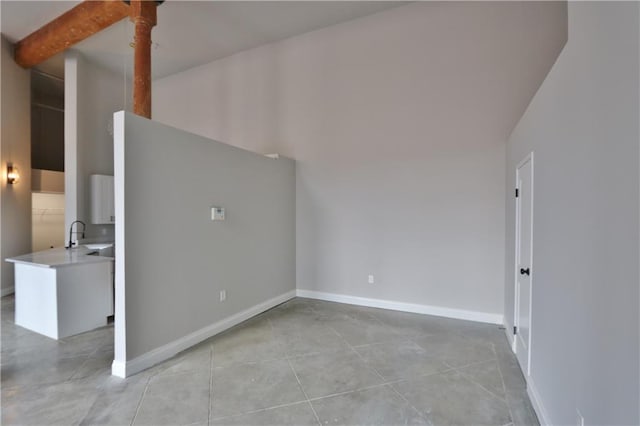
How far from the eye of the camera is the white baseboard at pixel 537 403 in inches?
80.8

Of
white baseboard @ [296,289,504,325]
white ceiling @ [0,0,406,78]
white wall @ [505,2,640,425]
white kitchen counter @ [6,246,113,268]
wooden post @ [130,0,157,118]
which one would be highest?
white ceiling @ [0,0,406,78]

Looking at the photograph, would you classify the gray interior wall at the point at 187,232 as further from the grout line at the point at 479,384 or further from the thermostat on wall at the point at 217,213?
the grout line at the point at 479,384

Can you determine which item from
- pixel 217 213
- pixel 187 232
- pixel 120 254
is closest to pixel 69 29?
pixel 217 213

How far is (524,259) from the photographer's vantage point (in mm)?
2859

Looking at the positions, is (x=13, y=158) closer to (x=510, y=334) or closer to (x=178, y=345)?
(x=178, y=345)

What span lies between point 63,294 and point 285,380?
2989 millimetres

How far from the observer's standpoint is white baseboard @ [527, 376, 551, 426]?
2.05 metres

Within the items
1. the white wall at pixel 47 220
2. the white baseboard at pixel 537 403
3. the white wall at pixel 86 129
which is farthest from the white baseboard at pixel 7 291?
the white baseboard at pixel 537 403

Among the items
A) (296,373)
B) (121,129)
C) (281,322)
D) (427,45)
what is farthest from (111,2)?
(296,373)

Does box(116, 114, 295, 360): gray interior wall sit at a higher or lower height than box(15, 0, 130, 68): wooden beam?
lower

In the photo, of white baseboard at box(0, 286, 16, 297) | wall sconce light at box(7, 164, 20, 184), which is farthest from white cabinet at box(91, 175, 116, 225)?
white baseboard at box(0, 286, 16, 297)

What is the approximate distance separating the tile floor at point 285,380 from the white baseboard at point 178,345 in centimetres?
8

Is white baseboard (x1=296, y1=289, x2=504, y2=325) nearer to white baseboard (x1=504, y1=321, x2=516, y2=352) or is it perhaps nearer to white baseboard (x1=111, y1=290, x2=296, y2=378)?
white baseboard (x1=504, y1=321, x2=516, y2=352)

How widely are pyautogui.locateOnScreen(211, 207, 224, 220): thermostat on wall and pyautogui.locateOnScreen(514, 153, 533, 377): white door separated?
325 cm
